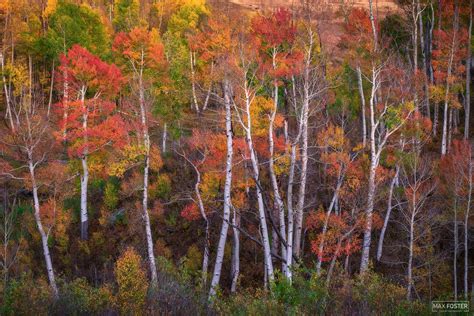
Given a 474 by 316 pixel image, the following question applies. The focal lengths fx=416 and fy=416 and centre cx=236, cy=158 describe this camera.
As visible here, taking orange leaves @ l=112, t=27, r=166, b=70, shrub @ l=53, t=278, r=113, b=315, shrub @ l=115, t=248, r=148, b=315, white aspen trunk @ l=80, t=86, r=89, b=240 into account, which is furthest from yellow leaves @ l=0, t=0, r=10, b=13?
shrub @ l=53, t=278, r=113, b=315

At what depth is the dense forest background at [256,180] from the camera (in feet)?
45.8

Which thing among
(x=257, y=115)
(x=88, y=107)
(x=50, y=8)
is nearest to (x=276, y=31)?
(x=257, y=115)

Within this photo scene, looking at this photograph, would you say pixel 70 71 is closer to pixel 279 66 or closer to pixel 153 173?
pixel 153 173

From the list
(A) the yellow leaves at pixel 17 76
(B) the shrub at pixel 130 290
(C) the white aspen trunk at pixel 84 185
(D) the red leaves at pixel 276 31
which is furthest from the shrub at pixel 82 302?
(A) the yellow leaves at pixel 17 76

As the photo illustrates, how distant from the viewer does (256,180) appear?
13.3m

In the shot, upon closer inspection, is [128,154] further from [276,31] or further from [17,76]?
[17,76]

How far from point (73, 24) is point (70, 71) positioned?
1015cm

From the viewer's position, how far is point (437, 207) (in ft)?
62.1

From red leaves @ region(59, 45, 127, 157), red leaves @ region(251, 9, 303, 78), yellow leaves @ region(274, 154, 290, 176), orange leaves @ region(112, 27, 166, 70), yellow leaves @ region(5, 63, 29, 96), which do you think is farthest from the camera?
yellow leaves @ region(5, 63, 29, 96)

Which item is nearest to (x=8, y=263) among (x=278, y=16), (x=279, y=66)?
(x=279, y=66)

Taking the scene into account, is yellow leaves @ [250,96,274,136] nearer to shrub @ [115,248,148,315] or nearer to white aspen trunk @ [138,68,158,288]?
white aspen trunk @ [138,68,158,288]

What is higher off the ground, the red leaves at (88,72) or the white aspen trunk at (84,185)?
the red leaves at (88,72)

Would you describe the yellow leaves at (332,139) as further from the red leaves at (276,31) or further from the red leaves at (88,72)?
the red leaves at (88,72)

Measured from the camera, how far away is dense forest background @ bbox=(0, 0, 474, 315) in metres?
14.0
